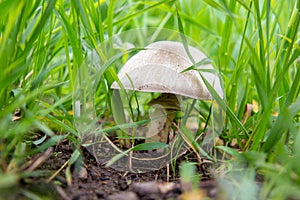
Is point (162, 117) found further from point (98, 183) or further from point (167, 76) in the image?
point (98, 183)

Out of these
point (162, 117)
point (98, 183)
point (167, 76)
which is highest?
point (167, 76)

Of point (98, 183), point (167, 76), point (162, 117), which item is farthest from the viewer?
point (162, 117)

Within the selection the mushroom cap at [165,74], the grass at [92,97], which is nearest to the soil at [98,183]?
the grass at [92,97]

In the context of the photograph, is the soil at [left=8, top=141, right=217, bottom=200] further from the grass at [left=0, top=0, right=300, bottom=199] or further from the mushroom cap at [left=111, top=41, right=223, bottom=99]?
the mushroom cap at [left=111, top=41, right=223, bottom=99]

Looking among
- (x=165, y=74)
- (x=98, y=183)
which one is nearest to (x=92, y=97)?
(x=165, y=74)

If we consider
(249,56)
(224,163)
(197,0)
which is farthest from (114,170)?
(197,0)

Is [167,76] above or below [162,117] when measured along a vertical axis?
above

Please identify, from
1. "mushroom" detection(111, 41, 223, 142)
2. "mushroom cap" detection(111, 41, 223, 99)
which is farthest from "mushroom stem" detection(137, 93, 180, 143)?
"mushroom cap" detection(111, 41, 223, 99)
